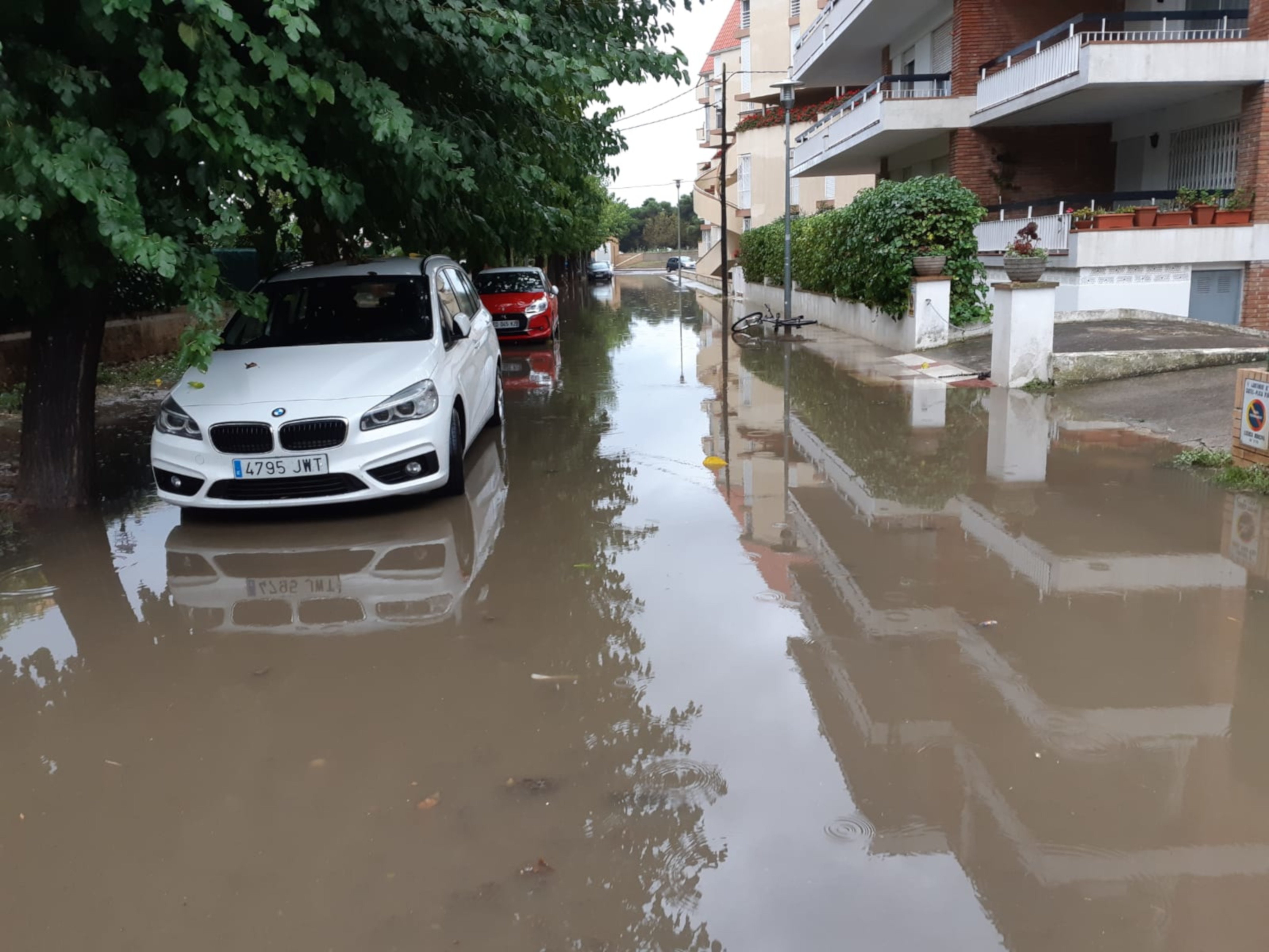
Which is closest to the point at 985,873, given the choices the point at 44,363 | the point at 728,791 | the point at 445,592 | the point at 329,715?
the point at 728,791

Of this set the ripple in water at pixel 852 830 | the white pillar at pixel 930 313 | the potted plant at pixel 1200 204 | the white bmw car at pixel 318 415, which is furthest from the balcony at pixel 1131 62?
the ripple in water at pixel 852 830

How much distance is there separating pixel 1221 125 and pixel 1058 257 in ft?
13.5

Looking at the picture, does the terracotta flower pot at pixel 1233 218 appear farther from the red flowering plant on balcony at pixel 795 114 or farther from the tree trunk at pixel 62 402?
the tree trunk at pixel 62 402

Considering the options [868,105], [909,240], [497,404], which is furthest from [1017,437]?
[868,105]

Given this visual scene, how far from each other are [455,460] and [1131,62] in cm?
1489

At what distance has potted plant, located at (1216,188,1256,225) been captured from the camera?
17484 millimetres

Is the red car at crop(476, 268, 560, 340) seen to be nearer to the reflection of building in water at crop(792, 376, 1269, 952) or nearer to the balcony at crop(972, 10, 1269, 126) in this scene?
the balcony at crop(972, 10, 1269, 126)

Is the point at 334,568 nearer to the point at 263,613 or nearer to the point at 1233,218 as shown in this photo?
the point at 263,613

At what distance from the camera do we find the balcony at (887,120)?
23.1 meters

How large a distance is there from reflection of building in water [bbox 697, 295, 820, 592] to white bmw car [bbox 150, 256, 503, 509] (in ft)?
7.29

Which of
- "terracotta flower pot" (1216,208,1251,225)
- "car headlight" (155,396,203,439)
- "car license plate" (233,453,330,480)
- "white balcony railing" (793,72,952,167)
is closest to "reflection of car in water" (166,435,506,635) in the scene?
"car license plate" (233,453,330,480)

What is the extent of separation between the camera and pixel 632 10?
9016 millimetres

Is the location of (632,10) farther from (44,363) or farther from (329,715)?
(329,715)

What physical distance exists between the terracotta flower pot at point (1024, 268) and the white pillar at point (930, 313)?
424 centimetres
